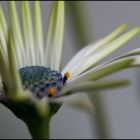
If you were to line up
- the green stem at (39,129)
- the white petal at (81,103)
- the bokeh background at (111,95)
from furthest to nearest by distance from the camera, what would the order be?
the bokeh background at (111,95) < the green stem at (39,129) < the white petal at (81,103)

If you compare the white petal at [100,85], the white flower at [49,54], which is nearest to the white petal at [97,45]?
the white flower at [49,54]

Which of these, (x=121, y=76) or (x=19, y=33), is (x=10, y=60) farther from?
(x=121, y=76)

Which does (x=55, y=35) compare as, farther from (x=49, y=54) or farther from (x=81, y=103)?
(x=81, y=103)

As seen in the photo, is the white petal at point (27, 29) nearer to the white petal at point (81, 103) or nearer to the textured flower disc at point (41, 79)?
the textured flower disc at point (41, 79)

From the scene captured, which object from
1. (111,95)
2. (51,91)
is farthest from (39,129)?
(111,95)

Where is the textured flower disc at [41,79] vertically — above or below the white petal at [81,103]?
above

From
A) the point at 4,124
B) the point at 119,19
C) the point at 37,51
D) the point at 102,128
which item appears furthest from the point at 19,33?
the point at 119,19

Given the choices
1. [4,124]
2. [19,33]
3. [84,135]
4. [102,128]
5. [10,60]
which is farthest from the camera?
[84,135]
